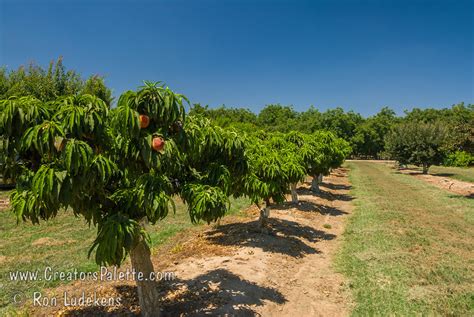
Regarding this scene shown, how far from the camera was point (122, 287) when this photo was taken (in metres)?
10.4

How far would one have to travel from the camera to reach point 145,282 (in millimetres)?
7566

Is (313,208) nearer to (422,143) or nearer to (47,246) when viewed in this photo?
(47,246)

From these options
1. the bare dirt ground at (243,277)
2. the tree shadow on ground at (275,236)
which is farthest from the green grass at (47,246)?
the tree shadow on ground at (275,236)

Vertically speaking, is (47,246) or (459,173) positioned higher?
(459,173)

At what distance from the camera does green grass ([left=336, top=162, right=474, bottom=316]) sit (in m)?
10.1

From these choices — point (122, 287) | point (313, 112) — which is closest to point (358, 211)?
point (122, 287)

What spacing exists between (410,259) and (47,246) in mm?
16173

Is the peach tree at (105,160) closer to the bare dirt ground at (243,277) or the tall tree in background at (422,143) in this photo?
the bare dirt ground at (243,277)

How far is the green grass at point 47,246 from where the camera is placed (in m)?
11.1

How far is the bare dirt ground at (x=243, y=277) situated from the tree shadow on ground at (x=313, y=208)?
15.5 ft

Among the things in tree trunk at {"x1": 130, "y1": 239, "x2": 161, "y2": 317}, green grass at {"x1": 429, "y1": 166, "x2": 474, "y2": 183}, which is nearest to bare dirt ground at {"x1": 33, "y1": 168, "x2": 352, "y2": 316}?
tree trunk at {"x1": 130, "y1": 239, "x2": 161, "y2": 317}

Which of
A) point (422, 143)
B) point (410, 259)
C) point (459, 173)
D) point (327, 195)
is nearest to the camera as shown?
point (410, 259)

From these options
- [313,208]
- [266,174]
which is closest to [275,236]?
[266,174]

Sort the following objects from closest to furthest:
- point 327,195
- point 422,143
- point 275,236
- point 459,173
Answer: point 275,236 < point 327,195 < point 422,143 < point 459,173
